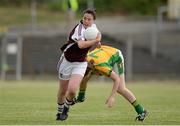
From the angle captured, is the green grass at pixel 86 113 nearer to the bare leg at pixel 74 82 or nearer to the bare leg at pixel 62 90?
the bare leg at pixel 62 90

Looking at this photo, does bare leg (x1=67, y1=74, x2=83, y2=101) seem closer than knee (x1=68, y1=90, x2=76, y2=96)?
Yes

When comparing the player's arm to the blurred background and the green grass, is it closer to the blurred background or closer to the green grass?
the green grass

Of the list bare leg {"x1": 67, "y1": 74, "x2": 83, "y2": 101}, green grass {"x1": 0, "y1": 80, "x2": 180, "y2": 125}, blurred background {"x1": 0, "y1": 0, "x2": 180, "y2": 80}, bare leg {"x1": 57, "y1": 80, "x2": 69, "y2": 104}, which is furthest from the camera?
blurred background {"x1": 0, "y1": 0, "x2": 180, "y2": 80}

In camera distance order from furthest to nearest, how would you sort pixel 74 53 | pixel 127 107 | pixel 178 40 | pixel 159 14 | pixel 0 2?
pixel 0 2, pixel 159 14, pixel 178 40, pixel 127 107, pixel 74 53

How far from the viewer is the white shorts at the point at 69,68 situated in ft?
50.7

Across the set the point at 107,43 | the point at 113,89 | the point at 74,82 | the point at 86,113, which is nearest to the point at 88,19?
the point at 74,82

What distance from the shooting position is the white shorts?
50.7 feet

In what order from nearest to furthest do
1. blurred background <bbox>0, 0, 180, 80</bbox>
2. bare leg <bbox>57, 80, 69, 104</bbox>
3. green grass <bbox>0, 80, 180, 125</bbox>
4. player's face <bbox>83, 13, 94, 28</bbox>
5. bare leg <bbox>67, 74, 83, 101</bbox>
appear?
player's face <bbox>83, 13, 94, 28</bbox>
bare leg <bbox>67, 74, 83, 101</bbox>
green grass <bbox>0, 80, 180, 125</bbox>
bare leg <bbox>57, 80, 69, 104</bbox>
blurred background <bbox>0, 0, 180, 80</bbox>

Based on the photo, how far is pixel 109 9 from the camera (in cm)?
6325

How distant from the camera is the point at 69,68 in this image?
1552 centimetres

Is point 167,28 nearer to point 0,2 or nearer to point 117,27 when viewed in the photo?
point 117,27

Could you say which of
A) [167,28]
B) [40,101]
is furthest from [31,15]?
[40,101]

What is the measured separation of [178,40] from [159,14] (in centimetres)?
762

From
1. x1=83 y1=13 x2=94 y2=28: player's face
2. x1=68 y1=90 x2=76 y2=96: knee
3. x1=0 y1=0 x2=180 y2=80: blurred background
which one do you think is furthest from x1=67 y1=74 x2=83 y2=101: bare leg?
x1=0 y1=0 x2=180 y2=80: blurred background
